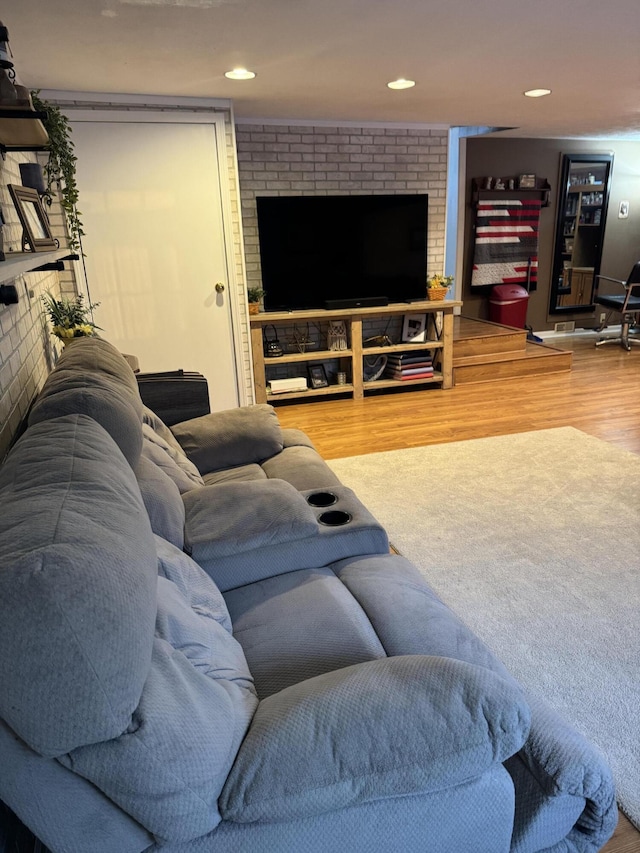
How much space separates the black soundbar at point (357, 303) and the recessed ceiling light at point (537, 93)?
1.81m

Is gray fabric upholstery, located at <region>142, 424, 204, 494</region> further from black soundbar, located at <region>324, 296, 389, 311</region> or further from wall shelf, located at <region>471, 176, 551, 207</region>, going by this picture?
wall shelf, located at <region>471, 176, 551, 207</region>

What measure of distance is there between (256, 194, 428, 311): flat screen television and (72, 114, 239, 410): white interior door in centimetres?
68

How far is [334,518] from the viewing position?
1.87m

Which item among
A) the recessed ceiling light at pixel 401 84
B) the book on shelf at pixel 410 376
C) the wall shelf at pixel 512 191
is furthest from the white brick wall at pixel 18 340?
the wall shelf at pixel 512 191

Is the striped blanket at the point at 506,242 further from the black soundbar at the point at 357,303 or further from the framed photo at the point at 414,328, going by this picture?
the black soundbar at the point at 357,303

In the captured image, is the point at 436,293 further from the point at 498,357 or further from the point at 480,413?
the point at 480,413

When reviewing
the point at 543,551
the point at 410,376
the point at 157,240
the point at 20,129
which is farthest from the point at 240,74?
the point at 543,551

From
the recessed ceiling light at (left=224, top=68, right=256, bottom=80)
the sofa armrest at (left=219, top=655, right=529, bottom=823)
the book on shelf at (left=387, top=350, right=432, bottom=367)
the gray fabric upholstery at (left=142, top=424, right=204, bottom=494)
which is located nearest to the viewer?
→ the sofa armrest at (left=219, top=655, right=529, bottom=823)

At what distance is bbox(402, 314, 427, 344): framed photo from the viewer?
17.7 ft

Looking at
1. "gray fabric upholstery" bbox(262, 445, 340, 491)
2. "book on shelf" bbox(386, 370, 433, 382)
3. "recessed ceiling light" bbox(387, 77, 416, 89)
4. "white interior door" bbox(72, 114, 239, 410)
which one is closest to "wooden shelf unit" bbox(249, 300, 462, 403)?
"book on shelf" bbox(386, 370, 433, 382)

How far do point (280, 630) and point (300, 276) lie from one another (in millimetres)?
4001

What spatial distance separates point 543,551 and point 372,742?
6.44 feet

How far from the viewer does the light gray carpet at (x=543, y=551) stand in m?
1.82

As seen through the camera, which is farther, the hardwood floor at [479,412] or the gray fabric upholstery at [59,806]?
the hardwood floor at [479,412]
